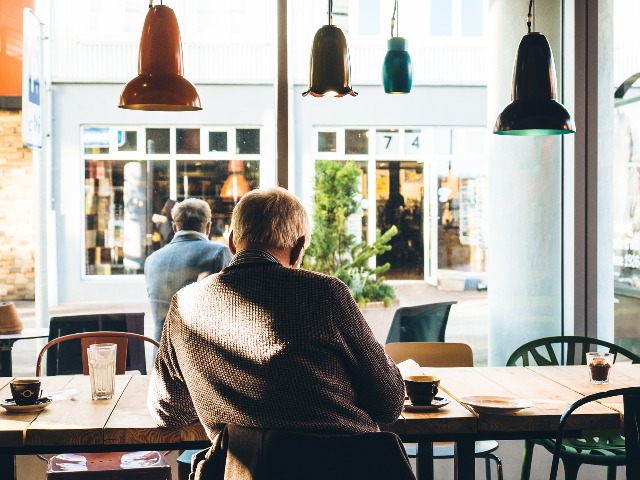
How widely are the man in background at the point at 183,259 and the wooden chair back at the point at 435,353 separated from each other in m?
1.26

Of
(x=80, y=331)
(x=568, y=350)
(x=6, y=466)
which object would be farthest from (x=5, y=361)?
(x=568, y=350)

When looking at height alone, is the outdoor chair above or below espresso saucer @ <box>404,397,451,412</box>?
below

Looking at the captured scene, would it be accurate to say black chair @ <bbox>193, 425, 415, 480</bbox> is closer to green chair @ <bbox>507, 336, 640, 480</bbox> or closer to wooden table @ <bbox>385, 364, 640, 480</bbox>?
wooden table @ <bbox>385, 364, 640, 480</bbox>

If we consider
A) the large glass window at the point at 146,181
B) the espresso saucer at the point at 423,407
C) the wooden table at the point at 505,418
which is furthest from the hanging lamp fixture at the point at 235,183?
the espresso saucer at the point at 423,407

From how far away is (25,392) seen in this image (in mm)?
2510

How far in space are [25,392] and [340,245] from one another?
8.46 feet

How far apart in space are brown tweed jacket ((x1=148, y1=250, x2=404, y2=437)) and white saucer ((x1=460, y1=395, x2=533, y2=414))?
0.45 meters

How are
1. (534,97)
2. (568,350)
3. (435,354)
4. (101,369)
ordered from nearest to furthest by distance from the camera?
(101,369) → (534,97) → (435,354) → (568,350)

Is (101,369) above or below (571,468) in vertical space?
above

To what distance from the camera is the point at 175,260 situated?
450 cm

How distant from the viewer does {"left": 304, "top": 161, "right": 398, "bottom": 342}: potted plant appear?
15.7 ft

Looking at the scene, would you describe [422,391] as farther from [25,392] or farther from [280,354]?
[25,392]

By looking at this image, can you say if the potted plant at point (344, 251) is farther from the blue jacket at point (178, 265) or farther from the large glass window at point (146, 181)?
the blue jacket at point (178, 265)

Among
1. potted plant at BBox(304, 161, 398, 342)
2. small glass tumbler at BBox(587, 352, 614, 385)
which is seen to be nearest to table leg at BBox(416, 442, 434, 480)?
small glass tumbler at BBox(587, 352, 614, 385)
